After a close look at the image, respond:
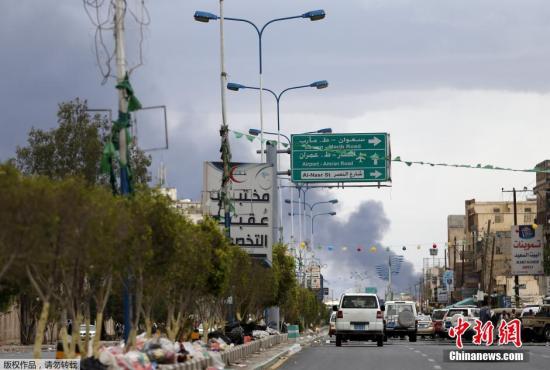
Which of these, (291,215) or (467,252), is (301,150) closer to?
(291,215)

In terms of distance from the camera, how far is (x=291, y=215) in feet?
360

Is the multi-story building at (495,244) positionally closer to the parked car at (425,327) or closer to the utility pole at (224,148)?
the parked car at (425,327)

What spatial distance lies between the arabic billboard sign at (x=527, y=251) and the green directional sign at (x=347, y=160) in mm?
48009

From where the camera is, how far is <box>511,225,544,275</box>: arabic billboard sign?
100500mm

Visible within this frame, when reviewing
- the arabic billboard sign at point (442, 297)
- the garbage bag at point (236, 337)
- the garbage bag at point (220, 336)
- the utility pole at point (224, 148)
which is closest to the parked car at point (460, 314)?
the garbage bag at point (236, 337)

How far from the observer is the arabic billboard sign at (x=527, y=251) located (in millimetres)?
100500

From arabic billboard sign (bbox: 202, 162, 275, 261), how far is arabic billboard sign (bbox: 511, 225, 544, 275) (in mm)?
49009

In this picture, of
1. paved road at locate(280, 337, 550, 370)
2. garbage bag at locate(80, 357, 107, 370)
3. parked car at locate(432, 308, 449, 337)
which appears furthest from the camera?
parked car at locate(432, 308, 449, 337)

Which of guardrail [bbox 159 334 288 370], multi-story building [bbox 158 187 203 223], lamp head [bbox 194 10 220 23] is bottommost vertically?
guardrail [bbox 159 334 288 370]

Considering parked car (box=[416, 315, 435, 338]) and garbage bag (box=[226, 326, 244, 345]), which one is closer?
garbage bag (box=[226, 326, 244, 345])

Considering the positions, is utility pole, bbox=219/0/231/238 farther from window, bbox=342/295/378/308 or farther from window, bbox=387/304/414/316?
window, bbox=387/304/414/316

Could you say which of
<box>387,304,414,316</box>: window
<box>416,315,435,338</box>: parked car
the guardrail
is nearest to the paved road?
the guardrail

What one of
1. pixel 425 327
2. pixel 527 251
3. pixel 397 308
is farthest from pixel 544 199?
pixel 397 308

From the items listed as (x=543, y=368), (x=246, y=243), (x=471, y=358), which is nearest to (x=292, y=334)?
(x=246, y=243)
